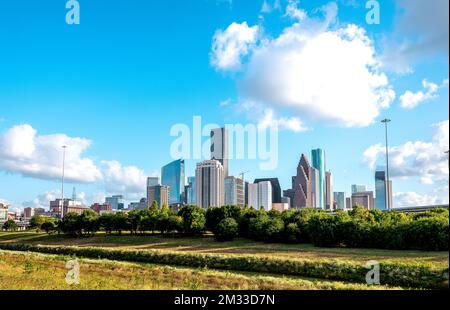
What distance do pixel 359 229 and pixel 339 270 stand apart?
25.8m

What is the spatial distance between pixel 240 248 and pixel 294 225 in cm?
1042

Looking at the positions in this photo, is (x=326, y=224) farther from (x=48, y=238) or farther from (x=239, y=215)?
(x=48, y=238)

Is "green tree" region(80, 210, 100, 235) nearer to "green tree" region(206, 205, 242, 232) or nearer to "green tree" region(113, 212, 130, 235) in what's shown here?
"green tree" region(113, 212, 130, 235)

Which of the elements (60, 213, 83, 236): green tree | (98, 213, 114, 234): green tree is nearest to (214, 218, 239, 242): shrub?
(98, 213, 114, 234): green tree

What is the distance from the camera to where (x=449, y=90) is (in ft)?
33.5

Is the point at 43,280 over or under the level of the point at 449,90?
under

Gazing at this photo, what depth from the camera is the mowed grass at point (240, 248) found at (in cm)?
5138

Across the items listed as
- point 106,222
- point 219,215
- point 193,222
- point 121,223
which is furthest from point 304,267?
point 106,222

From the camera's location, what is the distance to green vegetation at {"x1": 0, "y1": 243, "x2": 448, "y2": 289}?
121 ft

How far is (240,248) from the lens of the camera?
230ft

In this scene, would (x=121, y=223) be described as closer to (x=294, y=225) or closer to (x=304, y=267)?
(x=294, y=225)

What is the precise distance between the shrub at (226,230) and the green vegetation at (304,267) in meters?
22.2
